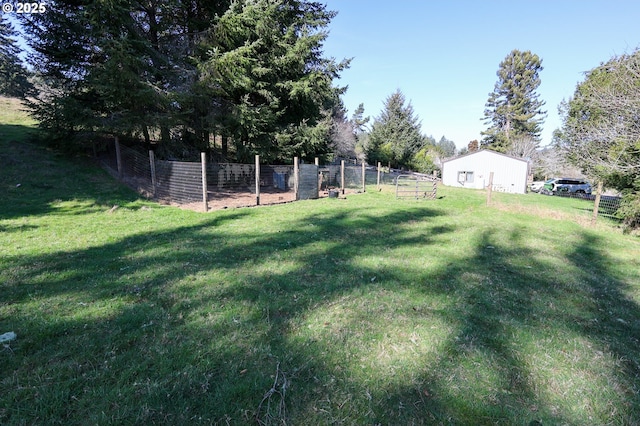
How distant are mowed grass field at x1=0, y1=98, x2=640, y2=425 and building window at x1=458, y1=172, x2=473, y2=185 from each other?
76.4 feet

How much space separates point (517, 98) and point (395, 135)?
2115 cm

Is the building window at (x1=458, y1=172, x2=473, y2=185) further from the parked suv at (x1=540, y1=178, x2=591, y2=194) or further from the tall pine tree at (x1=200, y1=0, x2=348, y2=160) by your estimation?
the tall pine tree at (x1=200, y1=0, x2=348, y2=160)

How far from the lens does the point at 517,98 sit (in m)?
41.4

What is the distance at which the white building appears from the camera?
24.9 m

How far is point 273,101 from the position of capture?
13539 mm

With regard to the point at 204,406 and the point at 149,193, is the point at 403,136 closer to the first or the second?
the point at 149,193

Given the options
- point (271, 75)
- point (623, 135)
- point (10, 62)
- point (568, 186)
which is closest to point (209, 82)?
point (271, 75)

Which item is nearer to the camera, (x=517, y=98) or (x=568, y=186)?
(x=568, y=186)

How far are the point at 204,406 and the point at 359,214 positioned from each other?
7609 millimetres

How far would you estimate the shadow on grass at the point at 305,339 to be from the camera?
6.07ft

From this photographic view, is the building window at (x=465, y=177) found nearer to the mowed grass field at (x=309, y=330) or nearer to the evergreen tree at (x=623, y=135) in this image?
the evergreen tree at (x=623, y=135)

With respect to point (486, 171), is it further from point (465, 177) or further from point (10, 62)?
point (10, 62)

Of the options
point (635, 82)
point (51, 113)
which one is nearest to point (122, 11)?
point (51, 113)

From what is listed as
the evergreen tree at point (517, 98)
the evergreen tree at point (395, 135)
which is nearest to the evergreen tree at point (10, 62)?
the evergreen tree at point (395, 135)
